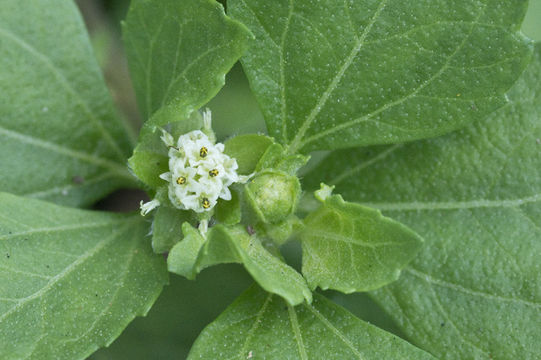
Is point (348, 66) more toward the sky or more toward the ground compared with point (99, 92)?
more toward the sky

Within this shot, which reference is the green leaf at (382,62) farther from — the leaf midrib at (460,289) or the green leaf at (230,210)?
the leaf midrib at (460,289)

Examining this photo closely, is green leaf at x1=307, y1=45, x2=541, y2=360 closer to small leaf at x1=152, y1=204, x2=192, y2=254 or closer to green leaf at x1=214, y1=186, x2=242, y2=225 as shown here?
green leaf at x1=214, y1=186, x2=242, y2=225

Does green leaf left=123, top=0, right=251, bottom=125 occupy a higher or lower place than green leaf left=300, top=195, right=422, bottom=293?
higher

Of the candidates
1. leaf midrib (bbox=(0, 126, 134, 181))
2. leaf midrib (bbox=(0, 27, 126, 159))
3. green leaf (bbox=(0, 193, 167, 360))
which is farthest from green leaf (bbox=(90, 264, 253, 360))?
green leaf (bbox=(0, 193, 167, 360))

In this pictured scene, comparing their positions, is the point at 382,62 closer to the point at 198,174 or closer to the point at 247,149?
the point at 247,149

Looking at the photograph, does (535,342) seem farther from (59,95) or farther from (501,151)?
(59,95)

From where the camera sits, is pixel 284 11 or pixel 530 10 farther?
pixel 530 10

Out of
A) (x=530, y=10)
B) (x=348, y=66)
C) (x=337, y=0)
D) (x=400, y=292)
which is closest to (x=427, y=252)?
(x=400, y=292)

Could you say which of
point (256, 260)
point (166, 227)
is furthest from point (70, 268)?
point (256, 260)
